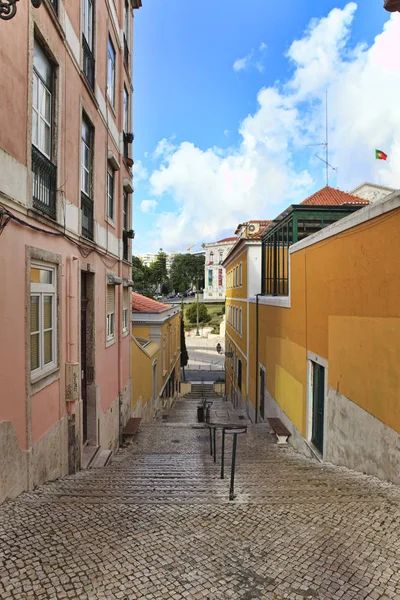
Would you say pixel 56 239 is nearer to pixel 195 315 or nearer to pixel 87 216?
pixel 87 216

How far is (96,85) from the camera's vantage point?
7.65 metres

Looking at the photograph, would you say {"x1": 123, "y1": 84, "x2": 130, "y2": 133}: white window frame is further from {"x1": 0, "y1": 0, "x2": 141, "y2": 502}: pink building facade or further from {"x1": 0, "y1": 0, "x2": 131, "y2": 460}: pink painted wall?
{"x1": 0, "y1": 0, "x2": 131, "y2": 460}: pink painted wall

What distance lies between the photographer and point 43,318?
16.7 ft

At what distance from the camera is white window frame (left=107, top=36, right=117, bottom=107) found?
9103 mm

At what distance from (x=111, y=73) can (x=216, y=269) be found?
6801 cm

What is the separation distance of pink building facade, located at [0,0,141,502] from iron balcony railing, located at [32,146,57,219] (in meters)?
0.02

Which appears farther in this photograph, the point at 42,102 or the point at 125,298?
the point at 125,298

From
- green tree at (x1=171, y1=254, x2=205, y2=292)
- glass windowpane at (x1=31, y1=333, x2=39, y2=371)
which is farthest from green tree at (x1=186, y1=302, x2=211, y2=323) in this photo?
glass windowpane at (x1=31, y1=333, x2=39, y2=371)

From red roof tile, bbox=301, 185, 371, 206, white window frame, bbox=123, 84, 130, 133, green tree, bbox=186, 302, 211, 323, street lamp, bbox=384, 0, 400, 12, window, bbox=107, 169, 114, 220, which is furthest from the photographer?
green tree, bbox=186, 302, 211, 323

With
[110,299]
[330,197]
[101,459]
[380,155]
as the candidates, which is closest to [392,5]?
[110,299]

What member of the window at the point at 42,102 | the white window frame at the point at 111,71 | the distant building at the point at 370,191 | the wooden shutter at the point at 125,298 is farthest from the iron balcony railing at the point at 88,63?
the distant building at the point at 370,191

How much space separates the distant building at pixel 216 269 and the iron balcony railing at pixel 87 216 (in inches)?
2712

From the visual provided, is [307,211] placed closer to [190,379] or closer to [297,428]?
[297,428]

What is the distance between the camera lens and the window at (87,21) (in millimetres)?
7039
